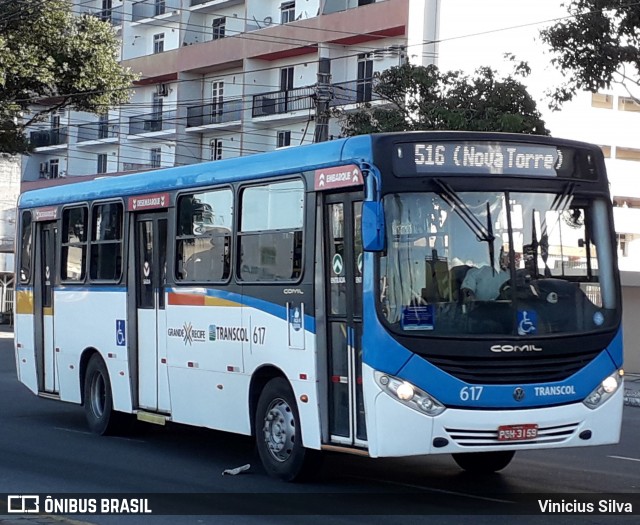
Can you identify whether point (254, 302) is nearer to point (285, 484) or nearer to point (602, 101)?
point (285, 484)

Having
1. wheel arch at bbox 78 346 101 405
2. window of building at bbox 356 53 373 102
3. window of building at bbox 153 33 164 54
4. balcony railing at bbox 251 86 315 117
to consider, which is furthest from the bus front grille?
A: window of building at bbox 153 33 164 54

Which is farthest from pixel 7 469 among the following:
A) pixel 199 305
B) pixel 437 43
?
pixel 437 43

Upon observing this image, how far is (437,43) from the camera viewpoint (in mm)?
39969

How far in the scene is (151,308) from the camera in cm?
1385

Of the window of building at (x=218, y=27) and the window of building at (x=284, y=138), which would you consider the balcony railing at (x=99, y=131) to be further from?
the window of building at (x=284, y=138)

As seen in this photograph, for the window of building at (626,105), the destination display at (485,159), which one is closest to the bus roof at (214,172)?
the destination display at (485,159)

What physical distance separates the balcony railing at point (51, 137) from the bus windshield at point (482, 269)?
50.7 m

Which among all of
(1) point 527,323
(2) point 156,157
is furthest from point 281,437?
(2) point 156,157

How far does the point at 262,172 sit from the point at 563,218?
3085mm

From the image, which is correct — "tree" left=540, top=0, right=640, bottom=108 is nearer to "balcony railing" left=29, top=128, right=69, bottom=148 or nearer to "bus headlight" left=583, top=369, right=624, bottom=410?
"bus headlight" left=583, top=369, right=624, bottom=410

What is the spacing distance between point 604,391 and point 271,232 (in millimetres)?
3517

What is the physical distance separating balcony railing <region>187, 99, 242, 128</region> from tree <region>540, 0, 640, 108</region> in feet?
86.5

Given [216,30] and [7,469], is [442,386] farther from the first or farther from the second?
[216,30]

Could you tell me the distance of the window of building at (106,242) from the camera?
1468 centimetres
